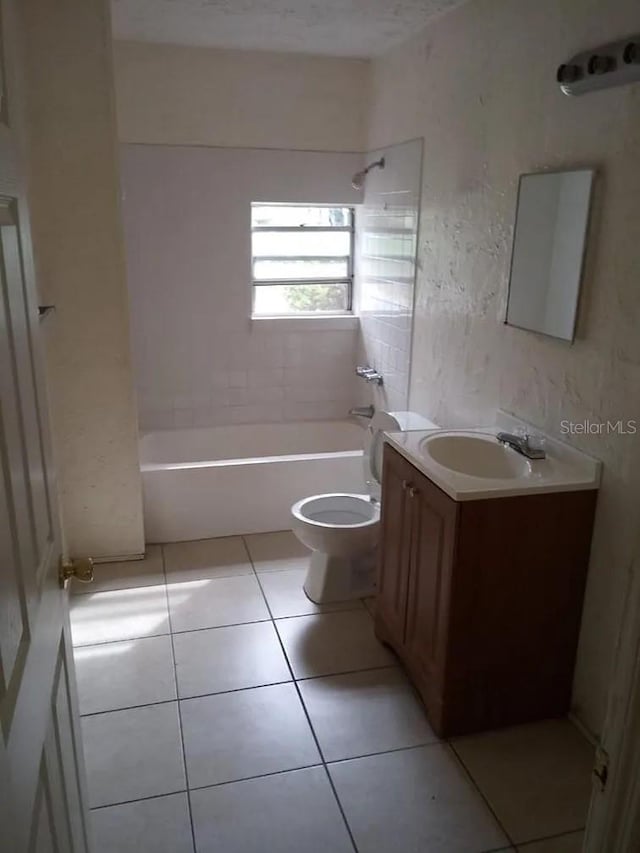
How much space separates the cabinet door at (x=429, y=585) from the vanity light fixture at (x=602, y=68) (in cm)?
127

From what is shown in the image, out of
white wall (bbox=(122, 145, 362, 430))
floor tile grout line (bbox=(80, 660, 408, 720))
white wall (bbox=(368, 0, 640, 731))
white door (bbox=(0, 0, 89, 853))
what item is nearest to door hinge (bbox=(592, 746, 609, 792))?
white door (bbox=(0, 0, 89, 853))

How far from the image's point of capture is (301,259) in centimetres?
430

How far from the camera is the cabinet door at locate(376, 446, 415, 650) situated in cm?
246

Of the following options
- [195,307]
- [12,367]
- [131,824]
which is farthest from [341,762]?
[195,307]

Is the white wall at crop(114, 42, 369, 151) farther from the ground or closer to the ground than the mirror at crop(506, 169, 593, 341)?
farther from the ground

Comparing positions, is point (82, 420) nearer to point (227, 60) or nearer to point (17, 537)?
point (227, 60)

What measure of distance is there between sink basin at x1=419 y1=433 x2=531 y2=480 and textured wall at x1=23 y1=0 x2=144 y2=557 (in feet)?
4.88

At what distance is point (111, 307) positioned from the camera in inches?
121

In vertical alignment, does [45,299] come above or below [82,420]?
above

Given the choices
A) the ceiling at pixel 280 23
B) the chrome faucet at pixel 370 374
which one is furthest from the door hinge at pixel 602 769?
the chrome faucet at pixel 370 374

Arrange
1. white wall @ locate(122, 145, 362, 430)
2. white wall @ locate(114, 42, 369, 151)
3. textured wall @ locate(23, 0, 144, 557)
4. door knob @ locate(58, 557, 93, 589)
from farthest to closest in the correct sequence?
white wall @ locate(122, 145, 362, 430), white wall @ locate(114, 42, 369, 151), textured wall @ locate(23, 0, 144, 557), door knob @ locate(58, 557, 93, 589)

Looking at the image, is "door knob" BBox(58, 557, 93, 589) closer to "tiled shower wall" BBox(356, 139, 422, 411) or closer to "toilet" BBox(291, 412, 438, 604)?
"toilet" BBox(291, 412, 438, 604)

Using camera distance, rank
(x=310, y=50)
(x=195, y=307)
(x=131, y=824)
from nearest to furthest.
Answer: (x=131, y=824), (x=310, y=50), (x=195, y=307)

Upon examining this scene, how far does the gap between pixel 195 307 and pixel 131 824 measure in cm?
279
